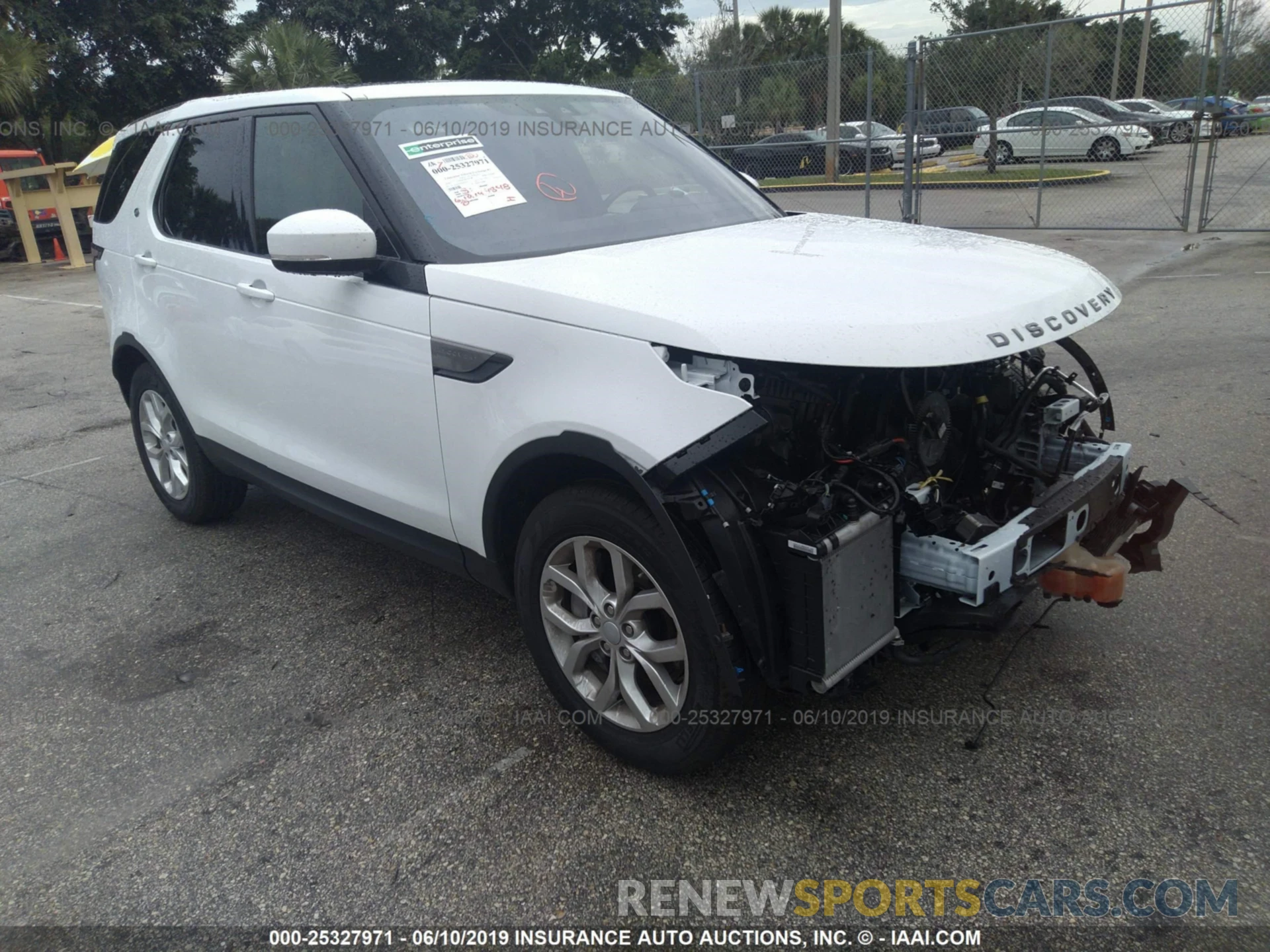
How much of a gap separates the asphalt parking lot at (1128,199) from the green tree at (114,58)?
21762 millimetres

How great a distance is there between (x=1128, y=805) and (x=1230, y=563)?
1661 mm

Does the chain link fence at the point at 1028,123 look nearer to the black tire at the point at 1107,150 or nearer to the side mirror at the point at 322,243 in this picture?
→ the black tire at the point at 1107,150

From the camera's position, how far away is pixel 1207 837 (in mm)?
2477

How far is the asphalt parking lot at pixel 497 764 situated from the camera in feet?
8.16

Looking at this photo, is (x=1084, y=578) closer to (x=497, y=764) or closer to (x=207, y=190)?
(x=497, y=764)

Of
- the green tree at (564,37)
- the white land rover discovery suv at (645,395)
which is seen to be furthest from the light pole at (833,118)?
the green tree at (564,37)

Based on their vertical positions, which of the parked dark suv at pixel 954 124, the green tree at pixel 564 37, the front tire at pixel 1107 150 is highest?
the green tree at pixel 564 37

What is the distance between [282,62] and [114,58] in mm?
5730

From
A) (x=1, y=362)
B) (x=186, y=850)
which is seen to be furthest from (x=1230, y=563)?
(x=1, y=362)

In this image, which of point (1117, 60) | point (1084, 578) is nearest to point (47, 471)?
point (1084, 578)

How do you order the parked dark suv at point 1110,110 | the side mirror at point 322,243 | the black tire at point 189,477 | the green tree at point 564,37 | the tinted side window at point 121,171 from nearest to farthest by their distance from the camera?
the side mirror at point 322,243, the black tire at point 189,477, the tinted side window at point 121,171, the parked dark suv at point 1110,110, the green tree at point 564,37

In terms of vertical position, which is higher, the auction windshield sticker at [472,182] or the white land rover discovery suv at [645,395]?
the auction windshield sticker at [472,182]

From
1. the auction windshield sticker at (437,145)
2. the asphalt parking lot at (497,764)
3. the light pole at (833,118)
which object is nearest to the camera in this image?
the asphalt parking lot at (497,764)

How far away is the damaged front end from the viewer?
2404 mm
